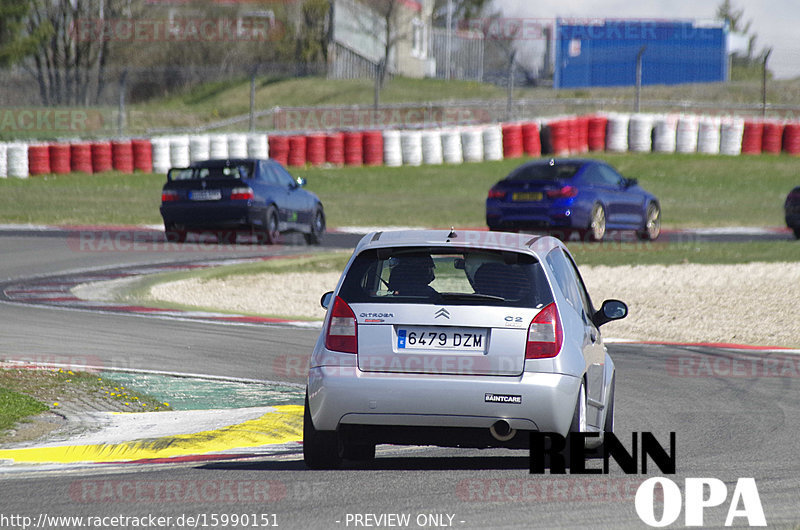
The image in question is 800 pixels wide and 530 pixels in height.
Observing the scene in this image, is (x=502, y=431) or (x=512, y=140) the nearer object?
→ (x=502, y=431)

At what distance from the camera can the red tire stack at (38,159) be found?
33.5m

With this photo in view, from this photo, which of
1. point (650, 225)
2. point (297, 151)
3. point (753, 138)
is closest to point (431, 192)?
point (297, 151)

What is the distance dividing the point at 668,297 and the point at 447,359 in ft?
35.0

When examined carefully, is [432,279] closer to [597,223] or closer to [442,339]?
[442,339]

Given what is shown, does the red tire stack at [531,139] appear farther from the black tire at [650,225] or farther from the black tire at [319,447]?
the black tire at [319,447]

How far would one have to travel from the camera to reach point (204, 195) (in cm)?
2164

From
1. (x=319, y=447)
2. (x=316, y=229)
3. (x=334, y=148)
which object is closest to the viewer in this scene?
(x=319, y=447)

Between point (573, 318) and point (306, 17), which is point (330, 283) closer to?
point (573, 318)

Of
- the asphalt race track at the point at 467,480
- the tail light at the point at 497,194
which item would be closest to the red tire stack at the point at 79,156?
the tail light at the point at 497,194

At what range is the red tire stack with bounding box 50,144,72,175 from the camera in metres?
33.7

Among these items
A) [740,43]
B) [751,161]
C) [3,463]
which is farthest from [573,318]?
[740,43]

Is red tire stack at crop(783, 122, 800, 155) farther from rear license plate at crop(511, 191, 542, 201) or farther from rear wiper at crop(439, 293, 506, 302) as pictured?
rear wiper at crop(439, 293, 506, 302)

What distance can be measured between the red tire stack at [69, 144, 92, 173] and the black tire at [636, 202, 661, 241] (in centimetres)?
1651

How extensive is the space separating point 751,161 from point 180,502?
3486cm
